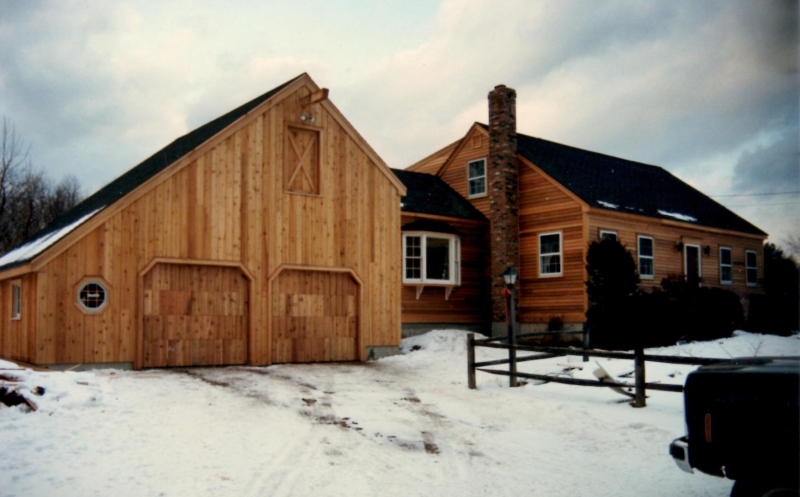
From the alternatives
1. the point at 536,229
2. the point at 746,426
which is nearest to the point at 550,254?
the point at 536,229

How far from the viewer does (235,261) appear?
1758 cm

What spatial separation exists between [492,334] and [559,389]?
491 inches

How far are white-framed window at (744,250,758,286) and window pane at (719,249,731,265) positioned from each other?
1614 millimetres

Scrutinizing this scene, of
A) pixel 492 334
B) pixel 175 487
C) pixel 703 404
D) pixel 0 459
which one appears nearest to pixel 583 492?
pixel 703 404

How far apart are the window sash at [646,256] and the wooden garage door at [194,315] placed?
1546cm

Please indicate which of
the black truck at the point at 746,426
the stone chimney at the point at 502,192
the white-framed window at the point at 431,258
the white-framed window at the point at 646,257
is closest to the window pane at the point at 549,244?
the stone chimney at the point at 502,192

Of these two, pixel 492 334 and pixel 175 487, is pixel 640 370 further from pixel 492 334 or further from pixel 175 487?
pixel 492 334

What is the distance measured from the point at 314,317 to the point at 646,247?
14210mm

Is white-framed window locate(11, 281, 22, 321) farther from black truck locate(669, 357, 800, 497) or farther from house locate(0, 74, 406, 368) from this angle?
black truck locate(669, 357, 800, 497)

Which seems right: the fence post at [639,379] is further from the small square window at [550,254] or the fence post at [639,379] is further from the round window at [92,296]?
the small square window at [550,254]

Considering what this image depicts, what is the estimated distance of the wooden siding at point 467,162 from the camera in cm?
2778

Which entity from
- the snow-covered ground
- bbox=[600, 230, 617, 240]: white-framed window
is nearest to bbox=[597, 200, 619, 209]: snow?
bbox=[600, 230, 617, 240]: white-framed window

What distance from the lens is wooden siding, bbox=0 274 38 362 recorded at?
15.5m

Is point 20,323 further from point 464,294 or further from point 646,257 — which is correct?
point 646,257
